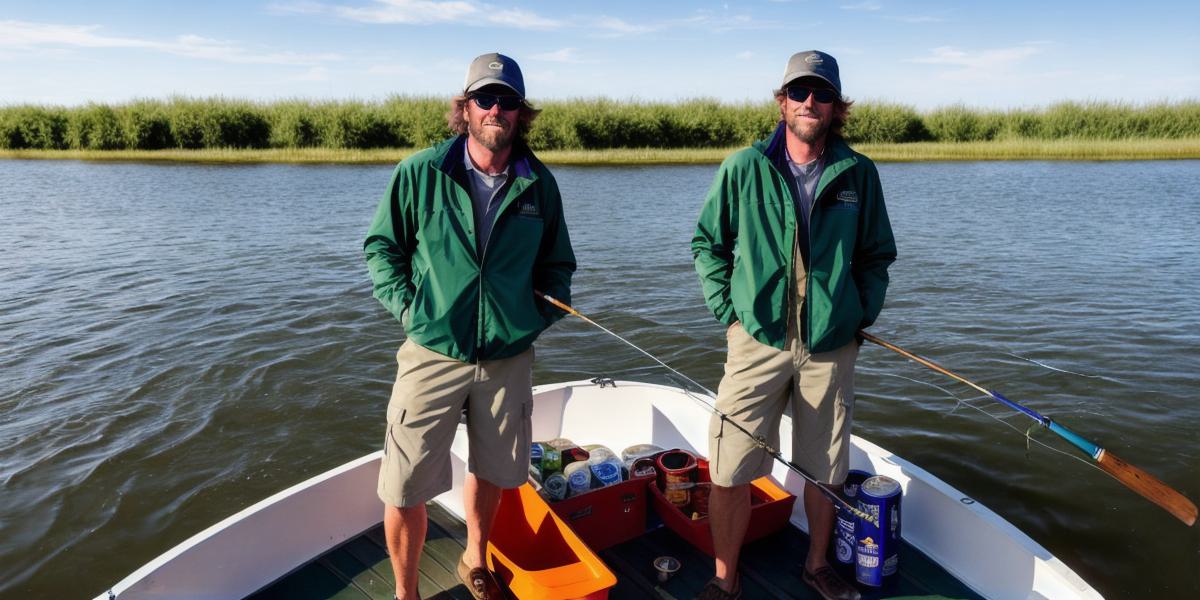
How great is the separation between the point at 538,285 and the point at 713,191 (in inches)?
30.1

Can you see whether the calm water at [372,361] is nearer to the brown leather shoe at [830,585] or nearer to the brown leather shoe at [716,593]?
the brown leather shoe at [830,585]

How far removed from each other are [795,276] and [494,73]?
1.31 meters

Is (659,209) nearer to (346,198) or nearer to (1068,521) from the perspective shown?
(346,198)

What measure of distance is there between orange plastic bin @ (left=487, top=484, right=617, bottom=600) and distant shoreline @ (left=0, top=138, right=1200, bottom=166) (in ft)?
101

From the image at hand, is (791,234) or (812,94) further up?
(812,94)

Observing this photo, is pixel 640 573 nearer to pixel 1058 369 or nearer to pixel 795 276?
pixel 795 276

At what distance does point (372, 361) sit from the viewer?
28.5ft

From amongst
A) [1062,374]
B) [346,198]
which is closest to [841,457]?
[1062,374]

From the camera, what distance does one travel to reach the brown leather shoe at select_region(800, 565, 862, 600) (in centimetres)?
322

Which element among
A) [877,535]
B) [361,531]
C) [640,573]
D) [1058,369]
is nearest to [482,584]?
[640,573]

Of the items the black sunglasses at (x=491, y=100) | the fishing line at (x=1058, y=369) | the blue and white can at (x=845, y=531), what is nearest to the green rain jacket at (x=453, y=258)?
the black sunglasses at (x=491, y=100)

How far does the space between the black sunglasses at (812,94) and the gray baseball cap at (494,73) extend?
99cm

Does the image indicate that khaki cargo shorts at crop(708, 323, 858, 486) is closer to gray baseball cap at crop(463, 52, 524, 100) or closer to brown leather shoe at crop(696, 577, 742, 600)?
brown leather shoe at crop(696, 577, 742, 600)

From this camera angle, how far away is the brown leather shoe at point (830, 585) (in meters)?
3.22
